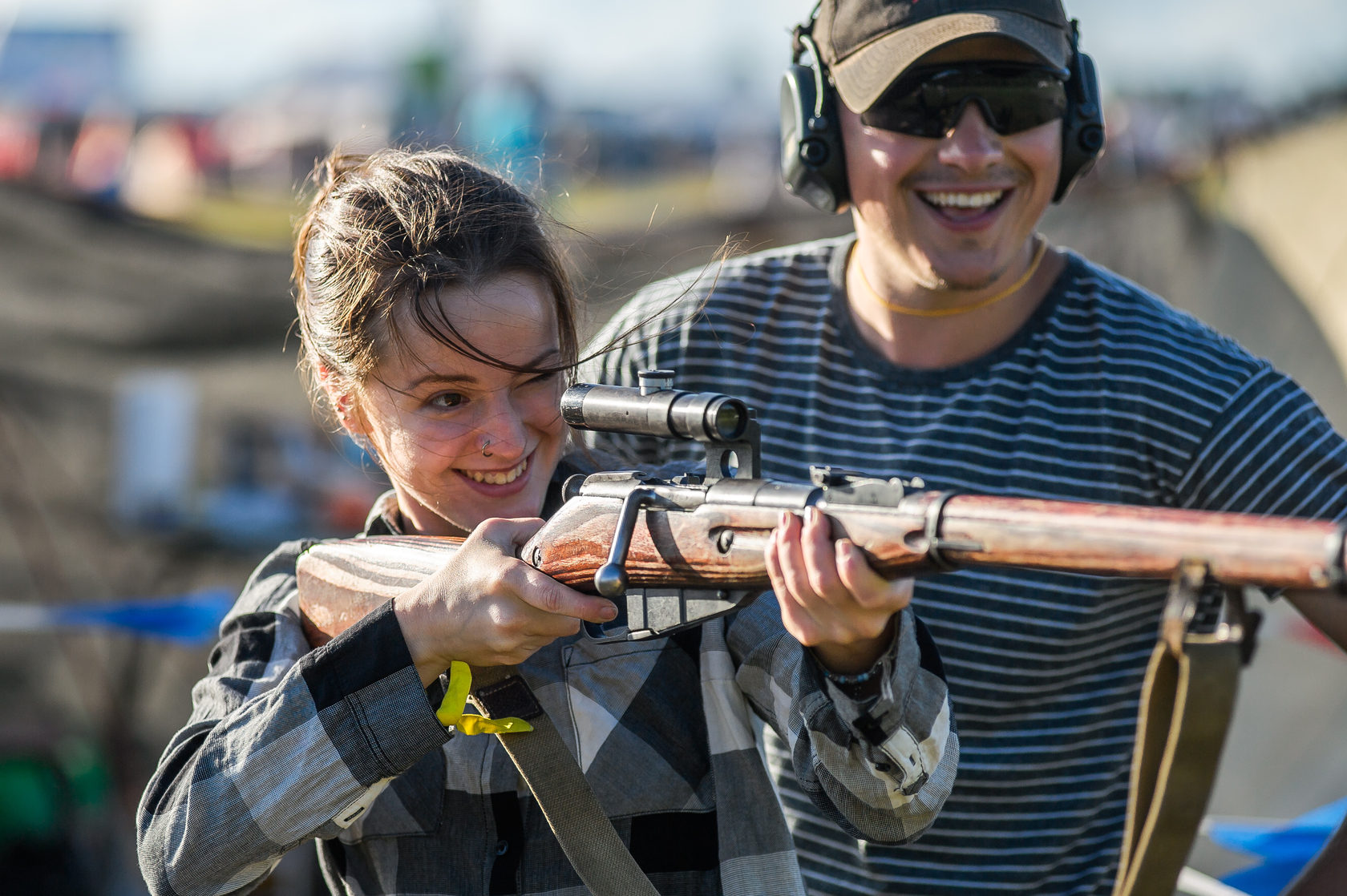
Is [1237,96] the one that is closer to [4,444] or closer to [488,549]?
[4,444]

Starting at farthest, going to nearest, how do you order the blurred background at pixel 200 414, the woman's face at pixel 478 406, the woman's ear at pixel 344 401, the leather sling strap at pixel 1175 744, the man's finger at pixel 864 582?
the blurred background at pixel 200 414 < the woman's ear at pixel 344 401 < the woman's face at pixel 478 406 < the man's finger at pixel 864 582 < the leather sling strap at pixel 1175 744

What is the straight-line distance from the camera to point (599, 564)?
184 centimetres

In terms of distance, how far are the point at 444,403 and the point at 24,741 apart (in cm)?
583

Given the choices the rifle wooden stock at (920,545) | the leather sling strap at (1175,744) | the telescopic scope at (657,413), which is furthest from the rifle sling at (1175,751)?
the telescopic scope at (657,413)

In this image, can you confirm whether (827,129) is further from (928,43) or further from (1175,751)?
(1175,751)

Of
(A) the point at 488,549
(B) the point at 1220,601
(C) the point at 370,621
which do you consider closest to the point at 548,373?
(A) the point at 488,549

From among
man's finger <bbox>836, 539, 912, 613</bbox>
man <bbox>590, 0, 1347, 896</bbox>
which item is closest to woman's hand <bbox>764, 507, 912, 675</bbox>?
man's finger <bbox>836, 539, 912, 613</bbox>

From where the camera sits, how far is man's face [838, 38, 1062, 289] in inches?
96.2

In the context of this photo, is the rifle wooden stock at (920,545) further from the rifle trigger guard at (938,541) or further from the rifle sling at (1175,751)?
the rifle sling at (1175,751)

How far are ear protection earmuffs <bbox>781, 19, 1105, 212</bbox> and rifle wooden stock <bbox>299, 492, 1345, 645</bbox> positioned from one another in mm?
1082

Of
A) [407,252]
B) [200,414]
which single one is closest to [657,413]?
[407,252]

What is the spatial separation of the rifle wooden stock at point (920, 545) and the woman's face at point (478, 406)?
0.12 metres

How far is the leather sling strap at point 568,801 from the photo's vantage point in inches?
76.9

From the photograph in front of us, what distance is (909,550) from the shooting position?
5.08ft
